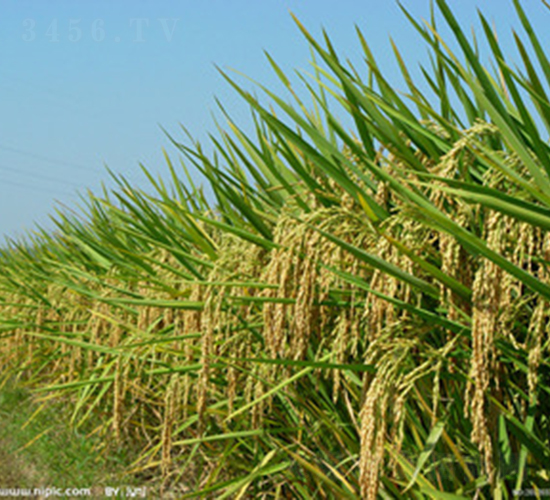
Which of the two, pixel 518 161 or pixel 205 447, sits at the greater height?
pixel 518 161

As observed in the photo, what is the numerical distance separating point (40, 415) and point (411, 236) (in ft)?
15.7

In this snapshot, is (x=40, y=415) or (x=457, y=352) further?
(x=40, y=415)

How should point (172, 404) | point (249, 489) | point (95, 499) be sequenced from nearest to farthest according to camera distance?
point (172, 404), point (249, 489), point (95, 499)

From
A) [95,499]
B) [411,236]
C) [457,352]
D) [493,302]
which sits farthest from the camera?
[95,499]

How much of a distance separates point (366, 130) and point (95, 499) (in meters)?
2.96

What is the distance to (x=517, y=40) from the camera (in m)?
1.79

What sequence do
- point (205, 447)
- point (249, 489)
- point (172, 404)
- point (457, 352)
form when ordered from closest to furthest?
1. point (457, 352)
2. point (172, 404)
3. point (249, 489)
4. point (205, 447)

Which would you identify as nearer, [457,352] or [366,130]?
[457,352]

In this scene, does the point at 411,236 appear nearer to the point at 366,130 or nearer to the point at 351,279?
the point at 351,279

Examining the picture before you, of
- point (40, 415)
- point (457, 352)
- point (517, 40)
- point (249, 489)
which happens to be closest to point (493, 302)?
point (457, 352)

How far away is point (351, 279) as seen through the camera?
84.7 inches

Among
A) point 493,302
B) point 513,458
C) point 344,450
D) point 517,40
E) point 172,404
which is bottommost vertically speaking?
point 513,458

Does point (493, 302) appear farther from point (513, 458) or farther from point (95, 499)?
point (95, 499)

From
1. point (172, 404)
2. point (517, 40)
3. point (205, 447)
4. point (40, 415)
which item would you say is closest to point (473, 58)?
point (517, 40)
